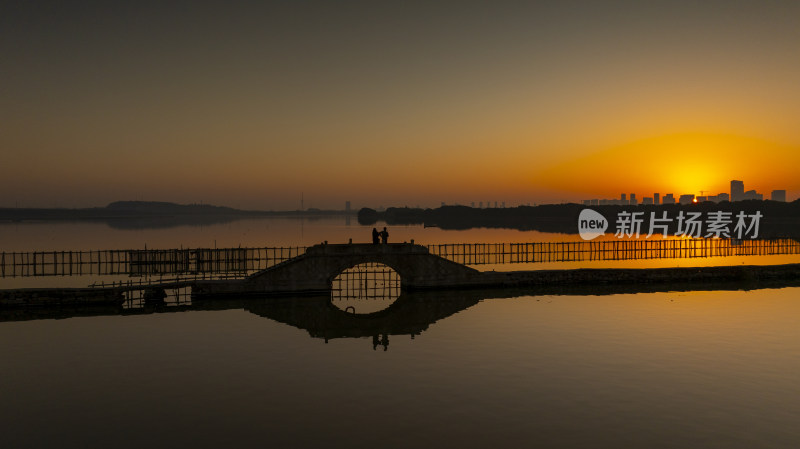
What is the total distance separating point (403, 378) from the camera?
23.8 m

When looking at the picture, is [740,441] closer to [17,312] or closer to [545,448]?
[545,448]

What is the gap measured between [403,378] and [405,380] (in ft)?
0.96

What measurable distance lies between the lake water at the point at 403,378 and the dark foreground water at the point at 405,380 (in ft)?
0.30

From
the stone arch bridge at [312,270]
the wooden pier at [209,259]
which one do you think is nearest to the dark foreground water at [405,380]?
the stone arch bridge at [312,270]

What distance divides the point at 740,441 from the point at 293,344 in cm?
2083

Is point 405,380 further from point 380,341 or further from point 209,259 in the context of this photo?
point 209,259

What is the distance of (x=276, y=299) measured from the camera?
45.0m

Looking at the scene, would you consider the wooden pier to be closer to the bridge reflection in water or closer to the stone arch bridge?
the stone arch bridge

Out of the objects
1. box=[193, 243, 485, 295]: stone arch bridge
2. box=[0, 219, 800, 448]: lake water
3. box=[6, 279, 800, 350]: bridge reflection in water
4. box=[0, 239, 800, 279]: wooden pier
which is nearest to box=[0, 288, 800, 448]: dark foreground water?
box=[0, 219, 800, 448]: lake water

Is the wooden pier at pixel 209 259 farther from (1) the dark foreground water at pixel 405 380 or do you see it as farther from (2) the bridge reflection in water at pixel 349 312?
(1) the dark foreground water at pixel 405 380

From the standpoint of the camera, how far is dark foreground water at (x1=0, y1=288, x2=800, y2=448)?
18062 millimetres

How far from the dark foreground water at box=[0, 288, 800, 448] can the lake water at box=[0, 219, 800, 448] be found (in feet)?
0.30

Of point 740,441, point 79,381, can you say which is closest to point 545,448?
point 740,441

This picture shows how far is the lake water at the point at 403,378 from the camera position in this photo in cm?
1811
